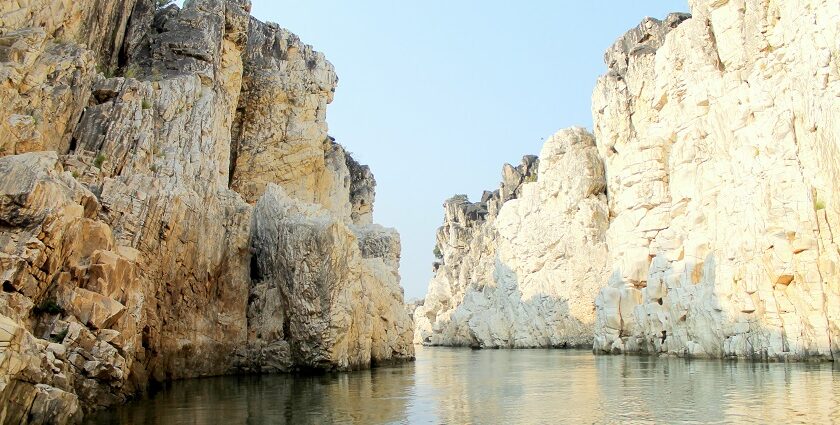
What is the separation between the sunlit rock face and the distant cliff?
0.29 ft

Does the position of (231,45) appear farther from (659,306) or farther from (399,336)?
(659,306)

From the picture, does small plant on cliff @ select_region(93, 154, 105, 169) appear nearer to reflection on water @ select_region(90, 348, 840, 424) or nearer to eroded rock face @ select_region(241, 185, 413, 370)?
reflection on water @ select_region(90, 348, 840, 424)

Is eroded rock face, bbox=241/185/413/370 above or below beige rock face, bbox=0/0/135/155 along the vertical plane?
below

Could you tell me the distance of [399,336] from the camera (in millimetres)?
46125

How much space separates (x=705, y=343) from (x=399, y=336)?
721 inches

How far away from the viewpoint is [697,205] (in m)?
42.2

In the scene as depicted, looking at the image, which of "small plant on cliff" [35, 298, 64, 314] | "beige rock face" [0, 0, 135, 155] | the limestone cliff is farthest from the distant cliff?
"beige rock face" [0, 0, 135, 155]

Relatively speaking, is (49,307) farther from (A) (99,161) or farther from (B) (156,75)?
(B) (156,75)

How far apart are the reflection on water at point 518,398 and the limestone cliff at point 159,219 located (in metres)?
2.32

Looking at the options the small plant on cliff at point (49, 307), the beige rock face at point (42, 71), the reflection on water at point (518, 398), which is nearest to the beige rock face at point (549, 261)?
the reflection on water at point (518, 398)

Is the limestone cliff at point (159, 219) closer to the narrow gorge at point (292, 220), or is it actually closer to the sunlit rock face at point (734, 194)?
the narrow gorge at point (292, 220)

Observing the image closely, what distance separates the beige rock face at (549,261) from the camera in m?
66.6

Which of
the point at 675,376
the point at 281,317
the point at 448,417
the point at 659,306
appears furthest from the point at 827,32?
the point at 281,317

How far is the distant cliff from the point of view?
3052 cm
